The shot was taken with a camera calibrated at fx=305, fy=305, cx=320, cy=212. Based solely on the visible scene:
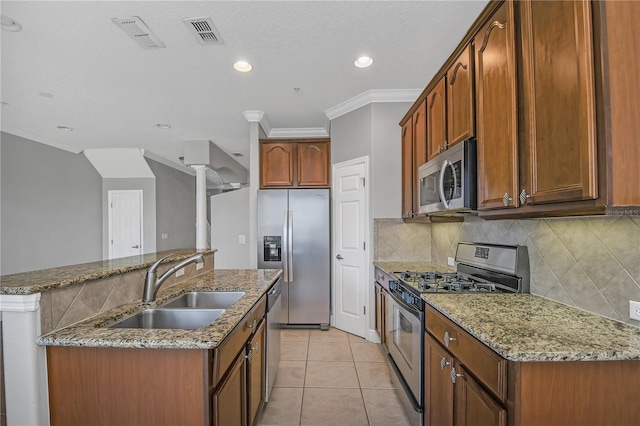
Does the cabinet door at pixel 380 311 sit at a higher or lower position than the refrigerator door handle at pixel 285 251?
lower

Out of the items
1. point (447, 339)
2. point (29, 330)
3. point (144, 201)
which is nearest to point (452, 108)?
point (447, 339)

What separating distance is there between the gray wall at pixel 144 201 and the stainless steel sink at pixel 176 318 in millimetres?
5476

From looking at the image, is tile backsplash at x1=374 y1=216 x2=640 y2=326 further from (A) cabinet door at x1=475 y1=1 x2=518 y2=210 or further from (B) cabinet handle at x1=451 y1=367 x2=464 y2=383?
(B) cabinet handle at x1=451 y1=367 x2=464 y2=383

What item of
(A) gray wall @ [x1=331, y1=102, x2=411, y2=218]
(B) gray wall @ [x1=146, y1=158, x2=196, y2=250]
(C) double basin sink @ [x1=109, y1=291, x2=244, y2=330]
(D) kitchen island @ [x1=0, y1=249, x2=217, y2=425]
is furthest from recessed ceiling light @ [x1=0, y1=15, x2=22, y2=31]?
(B) gray wall @ [x1=146, y1=158, x2=196, y2=250]

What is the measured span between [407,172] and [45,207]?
5.65m

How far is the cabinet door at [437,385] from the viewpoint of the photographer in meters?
1.45

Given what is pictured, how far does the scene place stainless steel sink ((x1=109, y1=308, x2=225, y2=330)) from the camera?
5.15 ft

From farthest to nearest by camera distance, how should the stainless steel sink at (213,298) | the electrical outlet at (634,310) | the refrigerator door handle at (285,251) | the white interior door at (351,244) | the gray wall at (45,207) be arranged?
1. the gray wall at (45,207)
2. the refrigerator door handle at (285,251)
3. the white interior door at (351,244)
4. the stainless steel sink at (213,298)
5. the electrical outlet at (634,310)

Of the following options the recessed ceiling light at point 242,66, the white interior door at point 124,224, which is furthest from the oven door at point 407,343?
the white interior door at point 124,224

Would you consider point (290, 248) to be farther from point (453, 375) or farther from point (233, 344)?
point (453, 375)

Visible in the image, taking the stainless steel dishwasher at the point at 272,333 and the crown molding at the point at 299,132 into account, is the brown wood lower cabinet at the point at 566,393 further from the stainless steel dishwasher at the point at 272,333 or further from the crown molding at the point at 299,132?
the crown molding at the point at 299,132

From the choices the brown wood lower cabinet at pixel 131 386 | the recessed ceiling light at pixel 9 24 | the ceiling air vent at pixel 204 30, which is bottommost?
the brown wood lower cabinet at pixel 131 386

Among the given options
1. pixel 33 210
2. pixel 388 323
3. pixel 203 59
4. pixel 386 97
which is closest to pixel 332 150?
pixel 386 97

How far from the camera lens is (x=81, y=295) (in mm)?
1315
